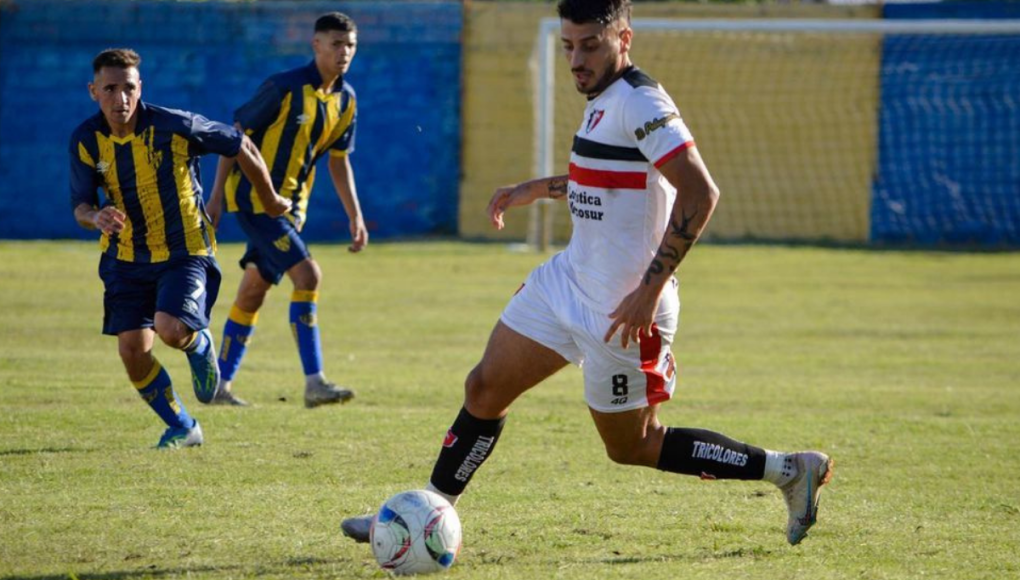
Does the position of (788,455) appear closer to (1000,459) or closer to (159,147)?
(1000,459)

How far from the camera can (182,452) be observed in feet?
23.3

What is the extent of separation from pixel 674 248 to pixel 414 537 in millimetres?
1378

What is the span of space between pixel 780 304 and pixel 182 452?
30.3 feet

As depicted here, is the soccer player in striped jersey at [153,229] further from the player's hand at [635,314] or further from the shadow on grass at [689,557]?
the player's hand at [635,314]

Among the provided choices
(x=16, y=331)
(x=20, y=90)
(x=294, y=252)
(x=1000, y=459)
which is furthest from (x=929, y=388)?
(x=20, y=90)

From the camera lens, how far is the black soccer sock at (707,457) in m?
5.37

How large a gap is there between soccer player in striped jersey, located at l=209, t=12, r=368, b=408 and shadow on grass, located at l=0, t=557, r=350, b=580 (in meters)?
3.57

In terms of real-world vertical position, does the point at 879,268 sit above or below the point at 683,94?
below

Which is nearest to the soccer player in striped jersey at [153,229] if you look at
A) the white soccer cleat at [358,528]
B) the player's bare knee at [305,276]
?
the player's bare knee at [305,276]

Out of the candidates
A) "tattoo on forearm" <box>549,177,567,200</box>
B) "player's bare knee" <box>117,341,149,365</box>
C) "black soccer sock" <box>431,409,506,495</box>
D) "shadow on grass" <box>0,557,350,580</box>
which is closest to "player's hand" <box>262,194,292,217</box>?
"player's bare knee" <box>117,341,149,365</box>

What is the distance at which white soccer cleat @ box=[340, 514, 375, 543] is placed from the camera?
5.22m

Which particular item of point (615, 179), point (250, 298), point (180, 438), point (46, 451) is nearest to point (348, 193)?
point (250, 298)

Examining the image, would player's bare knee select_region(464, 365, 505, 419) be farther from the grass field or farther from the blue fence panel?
the blue fence panel

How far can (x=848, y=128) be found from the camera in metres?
22.3
